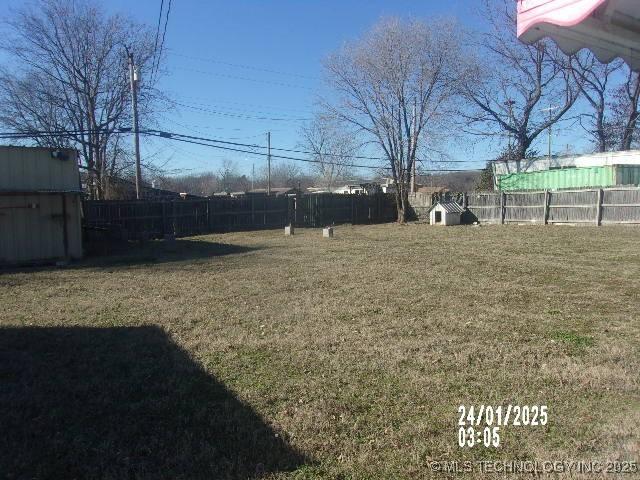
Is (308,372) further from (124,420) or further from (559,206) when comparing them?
(559,206)

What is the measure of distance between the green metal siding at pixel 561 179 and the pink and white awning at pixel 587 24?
970 inches

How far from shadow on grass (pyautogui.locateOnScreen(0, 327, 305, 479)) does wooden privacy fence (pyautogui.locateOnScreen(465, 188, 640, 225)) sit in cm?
2116

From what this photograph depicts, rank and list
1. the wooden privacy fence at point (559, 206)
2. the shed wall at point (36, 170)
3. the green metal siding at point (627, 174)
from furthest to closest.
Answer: the green metal siding at point (627, 174) < the wooden privacy fence at point (559, 206) < the shed wall at point (36, 170)

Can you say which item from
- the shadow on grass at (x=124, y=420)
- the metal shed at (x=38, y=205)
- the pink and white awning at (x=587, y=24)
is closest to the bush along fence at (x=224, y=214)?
the metal shed at (x=38, y=205)

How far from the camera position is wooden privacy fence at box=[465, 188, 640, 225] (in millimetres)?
20484

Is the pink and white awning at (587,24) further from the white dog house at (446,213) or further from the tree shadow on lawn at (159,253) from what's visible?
the white dog house at (446,213)

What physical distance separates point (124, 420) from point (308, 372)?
1.55 metres

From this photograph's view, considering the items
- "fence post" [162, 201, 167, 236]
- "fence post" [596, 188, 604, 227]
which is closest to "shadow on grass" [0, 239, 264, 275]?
"fence post" [162, 201, 167, 236]

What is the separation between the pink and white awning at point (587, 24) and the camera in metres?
1.59

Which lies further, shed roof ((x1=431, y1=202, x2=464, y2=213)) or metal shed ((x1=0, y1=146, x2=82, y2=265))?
shed roof ((x1=431, y1=202, x2=464, y2=213))

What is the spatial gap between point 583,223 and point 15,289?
21903 millimetres

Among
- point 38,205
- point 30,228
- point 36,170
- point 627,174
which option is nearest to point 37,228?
point 30,228

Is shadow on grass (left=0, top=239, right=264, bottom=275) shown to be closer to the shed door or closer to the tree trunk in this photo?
the shed door

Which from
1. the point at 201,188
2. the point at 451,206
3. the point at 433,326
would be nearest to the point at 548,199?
the point at 451,206
